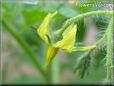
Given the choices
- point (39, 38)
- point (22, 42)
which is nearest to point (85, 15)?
point (22, 42)

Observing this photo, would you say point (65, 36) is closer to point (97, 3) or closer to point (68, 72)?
point (97, 3)

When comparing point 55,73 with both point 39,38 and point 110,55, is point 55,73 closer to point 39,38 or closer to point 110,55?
point 39,38

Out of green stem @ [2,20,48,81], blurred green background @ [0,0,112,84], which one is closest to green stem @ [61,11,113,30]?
blurred green background @ [0,0,112,84]

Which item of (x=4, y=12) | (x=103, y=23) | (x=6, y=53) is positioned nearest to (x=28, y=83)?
(x=6, y=53)

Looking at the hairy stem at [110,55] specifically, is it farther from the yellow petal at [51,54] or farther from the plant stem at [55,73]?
the plant stem at [55,73]

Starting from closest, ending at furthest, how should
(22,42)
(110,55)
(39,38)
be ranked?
(110,55) < (22,42) < (39,38)
